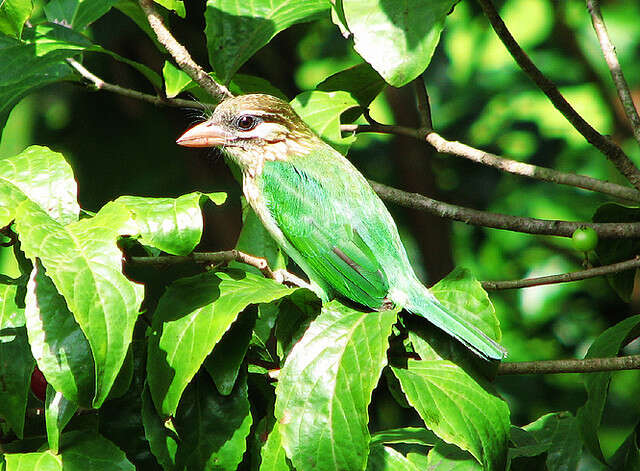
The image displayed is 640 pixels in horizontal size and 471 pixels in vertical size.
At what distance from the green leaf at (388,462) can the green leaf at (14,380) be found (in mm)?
968

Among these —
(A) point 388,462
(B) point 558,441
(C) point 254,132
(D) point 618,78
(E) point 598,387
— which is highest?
(D) point 618,78

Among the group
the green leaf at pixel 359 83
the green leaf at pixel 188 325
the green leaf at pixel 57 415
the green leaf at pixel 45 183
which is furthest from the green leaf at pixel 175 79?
the green leaf at pixel 57 415

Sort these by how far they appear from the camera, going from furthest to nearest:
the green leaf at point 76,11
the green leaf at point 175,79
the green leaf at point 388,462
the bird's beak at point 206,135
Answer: the bird's beak at point 206,135
the green leaf at point 76,11
the green leaf at point 175,79
the green leaf at point 388,462

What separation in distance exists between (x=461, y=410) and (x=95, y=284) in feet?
3.41

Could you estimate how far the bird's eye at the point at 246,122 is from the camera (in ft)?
12.2

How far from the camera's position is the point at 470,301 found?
2783mm

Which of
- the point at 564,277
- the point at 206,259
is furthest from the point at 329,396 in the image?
the point at 564,277

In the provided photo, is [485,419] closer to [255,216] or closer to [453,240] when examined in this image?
[255,216]

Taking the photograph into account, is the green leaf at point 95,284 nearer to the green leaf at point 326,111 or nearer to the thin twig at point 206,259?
the thin twig at point 206,259

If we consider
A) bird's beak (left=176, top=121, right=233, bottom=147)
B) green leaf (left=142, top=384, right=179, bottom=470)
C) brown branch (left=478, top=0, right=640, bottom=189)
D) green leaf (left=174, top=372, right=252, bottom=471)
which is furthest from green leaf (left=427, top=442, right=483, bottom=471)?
bird's beak (left=176, top=121, right=233, bottom=147)

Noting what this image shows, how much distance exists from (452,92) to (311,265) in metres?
3.05

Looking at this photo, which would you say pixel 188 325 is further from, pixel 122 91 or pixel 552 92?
pixel 552 92

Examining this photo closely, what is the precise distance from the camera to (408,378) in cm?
255

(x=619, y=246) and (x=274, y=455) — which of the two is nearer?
(x=274, y=455)
